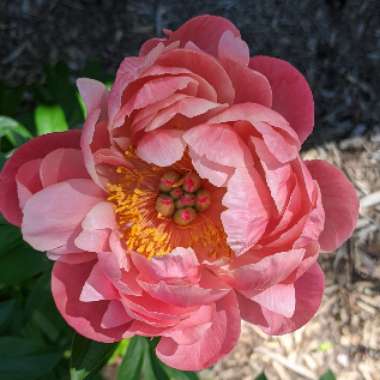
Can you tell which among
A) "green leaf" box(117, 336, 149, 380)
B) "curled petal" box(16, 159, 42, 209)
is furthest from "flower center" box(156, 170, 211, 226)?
"green leaf" box(117, 336, 149, 380)

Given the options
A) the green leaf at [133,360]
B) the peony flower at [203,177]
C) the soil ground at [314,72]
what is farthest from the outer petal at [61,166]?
the soil ground at [314,72]

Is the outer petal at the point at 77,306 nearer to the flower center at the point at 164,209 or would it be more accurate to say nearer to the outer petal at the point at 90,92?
the flower center at the point at 164,209

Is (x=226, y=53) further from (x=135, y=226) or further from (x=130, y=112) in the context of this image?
(x=135, y=226)

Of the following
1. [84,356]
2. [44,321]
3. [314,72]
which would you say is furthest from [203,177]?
[314,72]

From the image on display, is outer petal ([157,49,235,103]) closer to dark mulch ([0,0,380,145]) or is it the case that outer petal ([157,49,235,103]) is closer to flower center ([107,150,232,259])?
flower center ([107,150,232,259])

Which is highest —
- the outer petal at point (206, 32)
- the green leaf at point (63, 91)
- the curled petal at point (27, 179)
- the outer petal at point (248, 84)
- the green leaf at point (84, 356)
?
the outer petal at point (206, 32)

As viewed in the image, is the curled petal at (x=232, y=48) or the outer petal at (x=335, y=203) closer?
the curled petal at (x=232, y=48)
